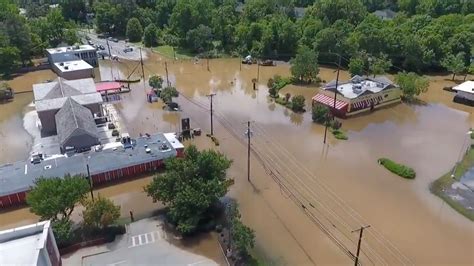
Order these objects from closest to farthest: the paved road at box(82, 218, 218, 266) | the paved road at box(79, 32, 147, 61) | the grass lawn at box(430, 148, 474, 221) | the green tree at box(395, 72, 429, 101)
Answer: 1. the paved road at box(82, 218, 218, 266)
2. the grass lawn at box(430, 148, 474, 221)
3. the green tree at box(395, 72, 429, 101)
4. the paved road at box(79, 32, 147, 61)

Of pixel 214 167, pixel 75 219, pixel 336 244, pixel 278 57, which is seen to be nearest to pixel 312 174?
pixel 336 244

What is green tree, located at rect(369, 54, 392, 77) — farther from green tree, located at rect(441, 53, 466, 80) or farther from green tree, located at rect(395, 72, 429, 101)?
green tree, located at rect(441, 53, 466, 80)

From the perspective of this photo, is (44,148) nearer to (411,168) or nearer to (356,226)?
(356,226)

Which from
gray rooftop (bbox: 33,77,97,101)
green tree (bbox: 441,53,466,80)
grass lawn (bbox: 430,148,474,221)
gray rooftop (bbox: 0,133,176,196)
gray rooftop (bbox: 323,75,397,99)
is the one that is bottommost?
grass lawn (bbox: 430,148,474,221)

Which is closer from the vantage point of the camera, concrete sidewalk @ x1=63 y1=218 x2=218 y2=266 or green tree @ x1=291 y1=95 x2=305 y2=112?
concrete sidewalk @ x1=63 y1=218 x2=218 y2=266

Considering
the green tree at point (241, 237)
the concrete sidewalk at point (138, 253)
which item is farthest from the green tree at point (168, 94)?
the green tree at point (241, 237)

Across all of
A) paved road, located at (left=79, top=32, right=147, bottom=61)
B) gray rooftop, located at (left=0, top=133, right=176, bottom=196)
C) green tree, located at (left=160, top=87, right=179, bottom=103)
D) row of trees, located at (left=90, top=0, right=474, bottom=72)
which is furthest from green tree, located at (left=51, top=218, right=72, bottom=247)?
paved road, located at (left=79, top=32, right=147, bottom=61)
